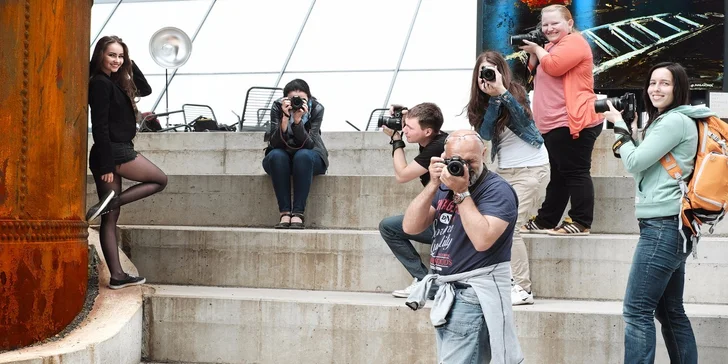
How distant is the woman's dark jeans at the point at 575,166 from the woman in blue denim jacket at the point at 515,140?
18.4 inches

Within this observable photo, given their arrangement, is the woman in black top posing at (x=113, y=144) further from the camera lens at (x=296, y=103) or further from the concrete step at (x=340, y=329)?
the camera lens at (x=296, y=103)

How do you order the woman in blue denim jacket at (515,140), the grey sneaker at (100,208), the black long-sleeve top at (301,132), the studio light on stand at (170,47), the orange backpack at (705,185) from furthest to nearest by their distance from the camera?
the studio light on stand at (170,47)
the black long-sleeve top at (301,132)
the grey sneaker at (100,208)
the woman in blue denim jacket at (515,140)
the orange backpack at (705,185)

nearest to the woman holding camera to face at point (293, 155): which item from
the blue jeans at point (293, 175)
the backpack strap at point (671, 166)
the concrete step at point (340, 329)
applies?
the blue jeans at point (293, 175)

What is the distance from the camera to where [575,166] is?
6.07 metres

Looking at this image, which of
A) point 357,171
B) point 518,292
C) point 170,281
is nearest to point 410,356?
point 518,292

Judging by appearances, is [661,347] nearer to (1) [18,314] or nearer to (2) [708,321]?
(2) [708,321]

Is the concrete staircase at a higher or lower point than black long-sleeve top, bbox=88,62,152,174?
lower

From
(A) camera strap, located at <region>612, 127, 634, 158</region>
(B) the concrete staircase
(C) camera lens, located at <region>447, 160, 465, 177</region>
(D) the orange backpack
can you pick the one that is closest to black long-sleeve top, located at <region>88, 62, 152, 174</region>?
(B) the concrete staircase

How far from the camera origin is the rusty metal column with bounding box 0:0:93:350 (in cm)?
489

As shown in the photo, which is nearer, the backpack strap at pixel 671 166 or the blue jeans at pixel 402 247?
the backpack strap at pixel 671 166

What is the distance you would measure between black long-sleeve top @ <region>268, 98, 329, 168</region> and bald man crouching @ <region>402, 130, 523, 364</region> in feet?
10.5

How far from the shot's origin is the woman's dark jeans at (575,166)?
19.9 feet

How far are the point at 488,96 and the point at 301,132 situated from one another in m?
1.83

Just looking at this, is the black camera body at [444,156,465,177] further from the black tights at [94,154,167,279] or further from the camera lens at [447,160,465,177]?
the black tights at [94,154,167,279]
